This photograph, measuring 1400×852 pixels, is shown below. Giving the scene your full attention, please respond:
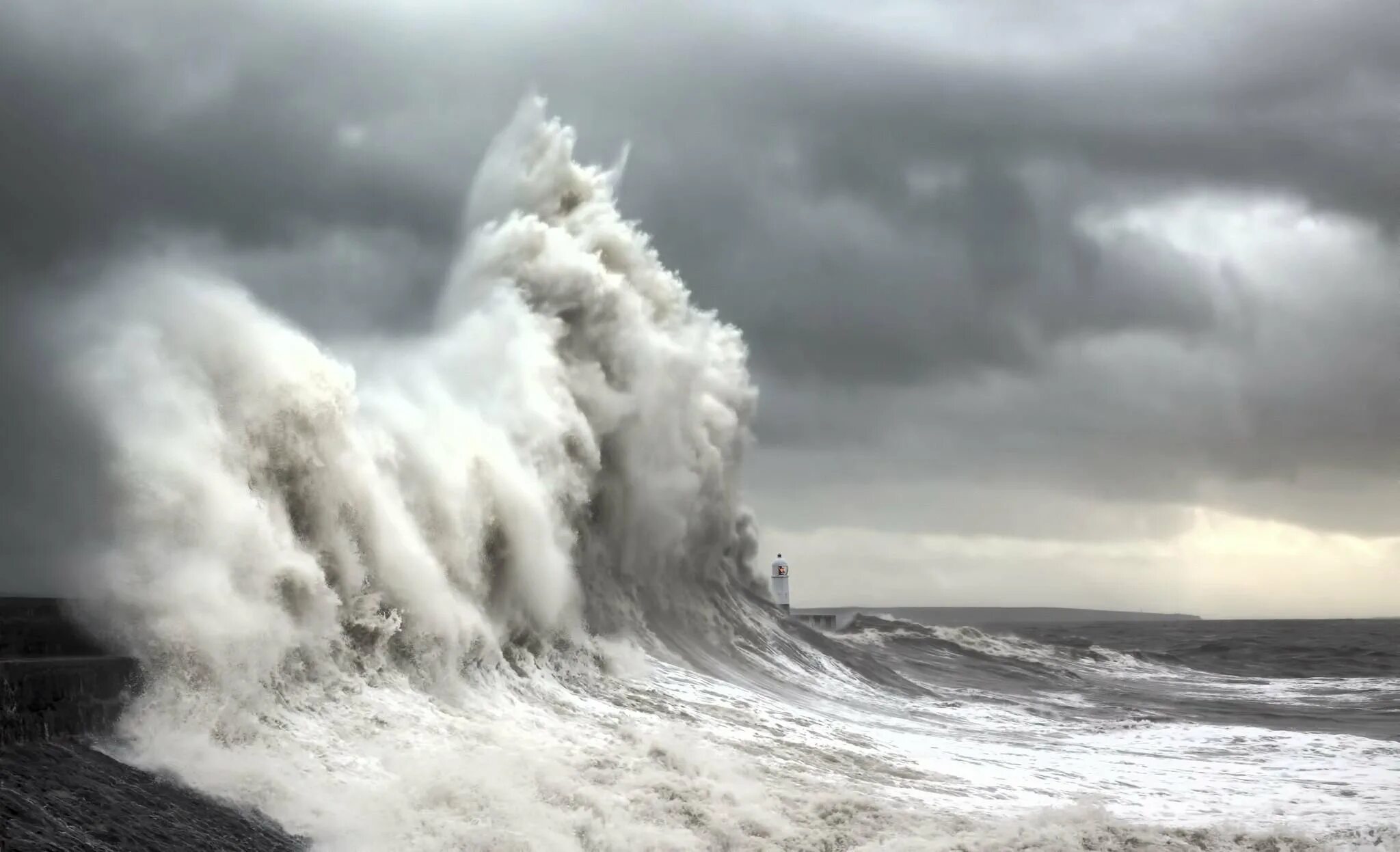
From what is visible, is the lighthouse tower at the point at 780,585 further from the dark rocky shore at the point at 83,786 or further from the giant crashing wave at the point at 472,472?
the dark rocky shore at the point at 83,786

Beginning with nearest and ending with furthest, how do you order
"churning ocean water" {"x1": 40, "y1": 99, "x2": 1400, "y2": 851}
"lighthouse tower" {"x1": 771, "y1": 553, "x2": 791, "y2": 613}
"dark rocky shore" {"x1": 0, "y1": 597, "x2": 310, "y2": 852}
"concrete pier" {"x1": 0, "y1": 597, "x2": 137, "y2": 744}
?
"dark rocky shore" {"x1": 0, "y1": 597, "x2": 310, "y2": 852} → "concrete pier" {"x1": 0, "y1": 597, "x2": 137, "y2": 744} → "churning ocean water" {"x1": 40, "y1": 99, "x2": 1400, "y2": 851} → "lighthouse tower" {"x1": 771, "y1": 553, "x2": 791, "y2": 613}

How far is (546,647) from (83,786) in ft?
25.7

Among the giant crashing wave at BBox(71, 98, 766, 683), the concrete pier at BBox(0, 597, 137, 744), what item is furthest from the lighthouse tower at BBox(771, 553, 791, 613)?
the concrete pier at BBox(0, 597, 137, 744)

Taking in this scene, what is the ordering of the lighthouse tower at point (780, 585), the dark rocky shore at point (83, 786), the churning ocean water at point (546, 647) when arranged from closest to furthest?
→ the dark rocky shore at point (83, 786) < the churning ocean water at point (546, 647) < the lighthouse tower at point (780, 585)

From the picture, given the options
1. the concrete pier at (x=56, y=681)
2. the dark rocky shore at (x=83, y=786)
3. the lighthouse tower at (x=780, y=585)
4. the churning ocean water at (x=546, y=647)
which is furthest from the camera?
the lighthouse tower at (x=780, y=585)

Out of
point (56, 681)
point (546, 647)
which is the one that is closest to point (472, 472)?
point (546, 647)

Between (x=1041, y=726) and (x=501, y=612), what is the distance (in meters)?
8.03

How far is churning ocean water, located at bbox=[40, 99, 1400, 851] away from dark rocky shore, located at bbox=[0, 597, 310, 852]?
0.28 m

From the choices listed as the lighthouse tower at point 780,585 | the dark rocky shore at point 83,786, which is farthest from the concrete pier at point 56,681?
the lighthouse tower at point 780,585

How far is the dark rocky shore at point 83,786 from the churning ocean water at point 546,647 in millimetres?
283

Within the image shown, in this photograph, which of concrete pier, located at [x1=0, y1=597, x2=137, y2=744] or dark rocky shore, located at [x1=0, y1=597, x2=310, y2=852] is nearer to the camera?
dark rocky shore, located at [x1=0, y1=597, x2=310, y2=852]

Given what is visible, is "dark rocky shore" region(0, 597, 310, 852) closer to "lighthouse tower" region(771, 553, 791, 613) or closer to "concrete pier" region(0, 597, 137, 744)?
"concrete pier" region(0, 597, 137, 744)

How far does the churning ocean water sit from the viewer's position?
360 inches

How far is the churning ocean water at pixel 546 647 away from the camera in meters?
9.13
